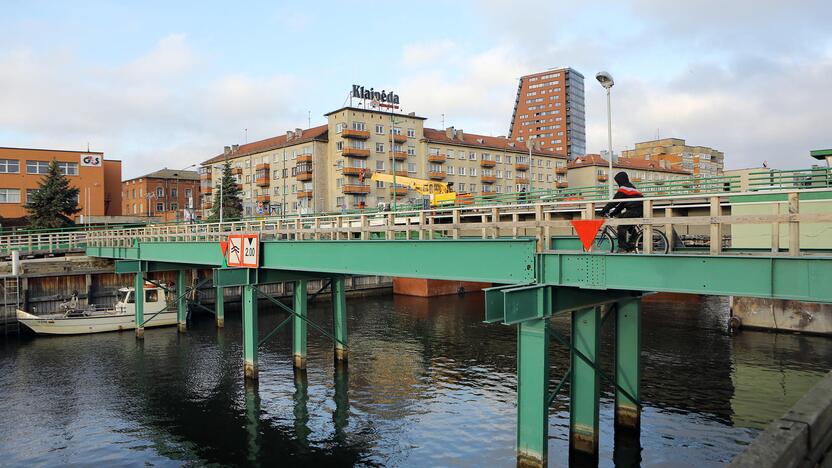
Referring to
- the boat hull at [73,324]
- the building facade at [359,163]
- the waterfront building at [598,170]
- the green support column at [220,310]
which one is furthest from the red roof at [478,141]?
the boat hull at [73,324]

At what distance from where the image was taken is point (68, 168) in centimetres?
7588

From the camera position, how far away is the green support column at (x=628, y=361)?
1722 centimetres

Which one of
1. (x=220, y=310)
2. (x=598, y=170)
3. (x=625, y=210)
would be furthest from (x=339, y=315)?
(x=598, y=170)

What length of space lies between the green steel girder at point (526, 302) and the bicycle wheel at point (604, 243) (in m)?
1.12

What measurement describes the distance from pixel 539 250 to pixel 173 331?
3263 centimetres

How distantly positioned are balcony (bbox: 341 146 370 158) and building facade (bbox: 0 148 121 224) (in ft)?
109

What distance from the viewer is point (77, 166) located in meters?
76.6

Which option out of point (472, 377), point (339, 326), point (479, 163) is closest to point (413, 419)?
point (472, 377)

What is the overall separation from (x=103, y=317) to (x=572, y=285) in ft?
115

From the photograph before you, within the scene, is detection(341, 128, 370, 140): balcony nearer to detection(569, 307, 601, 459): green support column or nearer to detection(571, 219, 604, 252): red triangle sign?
detection(569, 307, 601, 459): green support column

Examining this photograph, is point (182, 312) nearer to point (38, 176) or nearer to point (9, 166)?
point (38, 176)

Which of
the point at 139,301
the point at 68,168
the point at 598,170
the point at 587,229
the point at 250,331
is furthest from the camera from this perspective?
the point at 598,170

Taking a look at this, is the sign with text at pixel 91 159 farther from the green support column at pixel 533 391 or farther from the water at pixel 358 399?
the green support column at pixel 533 391

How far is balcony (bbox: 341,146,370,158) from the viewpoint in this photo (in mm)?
77000
